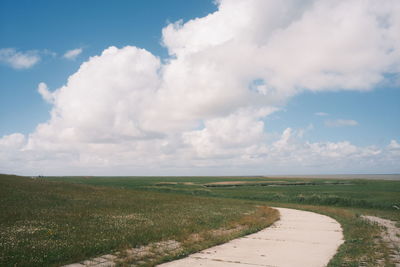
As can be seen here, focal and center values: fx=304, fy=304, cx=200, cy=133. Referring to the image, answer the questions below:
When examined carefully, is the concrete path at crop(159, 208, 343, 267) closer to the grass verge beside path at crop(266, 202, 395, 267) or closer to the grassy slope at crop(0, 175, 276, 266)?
the grass verge beside path at crop(266, 202, 395, 267)

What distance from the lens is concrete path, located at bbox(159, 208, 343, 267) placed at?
428 inches

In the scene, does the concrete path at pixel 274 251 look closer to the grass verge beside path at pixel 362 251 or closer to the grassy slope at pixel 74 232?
the grass verge beside path at pixel 362 251

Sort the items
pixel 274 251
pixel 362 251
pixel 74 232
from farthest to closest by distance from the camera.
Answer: pixel 74 232, pixel 274 251, pixel 362 251

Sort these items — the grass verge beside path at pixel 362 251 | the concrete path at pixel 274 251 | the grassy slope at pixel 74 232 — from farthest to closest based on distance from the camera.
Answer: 1. the grassy slope at pixel 74 232
2. the concrete path at pixel 274 251
3. the grass verge beside path at pixel 362 251

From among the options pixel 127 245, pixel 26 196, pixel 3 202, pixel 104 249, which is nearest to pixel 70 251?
pixel 104 249

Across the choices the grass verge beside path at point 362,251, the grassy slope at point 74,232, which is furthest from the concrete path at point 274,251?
the grassy slope at point 74,232

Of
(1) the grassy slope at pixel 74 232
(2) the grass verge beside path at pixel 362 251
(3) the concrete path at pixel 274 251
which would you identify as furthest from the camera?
(1) the grassy slope at pixel 74 232

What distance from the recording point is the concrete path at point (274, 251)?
10.9 m

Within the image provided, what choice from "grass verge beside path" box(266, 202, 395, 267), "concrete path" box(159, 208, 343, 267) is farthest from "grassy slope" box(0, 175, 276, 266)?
"grass verge beside path" box(266, 202, 395, 267)

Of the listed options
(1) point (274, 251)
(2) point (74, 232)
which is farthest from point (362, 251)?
(2) point (74, 232)

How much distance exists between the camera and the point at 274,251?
41.8 feet

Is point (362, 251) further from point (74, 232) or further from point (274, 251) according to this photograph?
point (74, 232)

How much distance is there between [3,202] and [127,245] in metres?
19.5

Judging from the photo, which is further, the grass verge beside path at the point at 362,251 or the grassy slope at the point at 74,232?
the grassy slope at the point at 74,232
